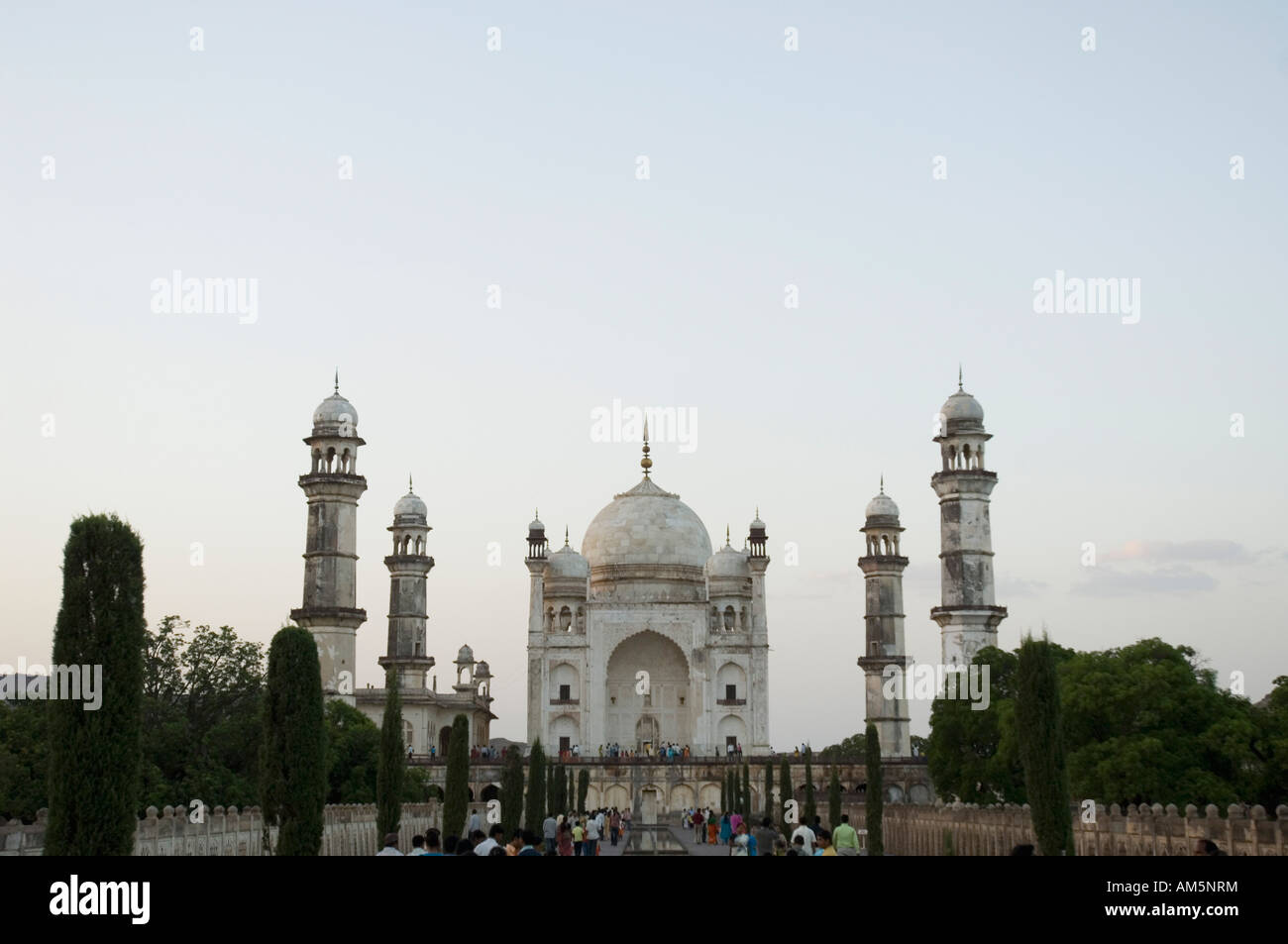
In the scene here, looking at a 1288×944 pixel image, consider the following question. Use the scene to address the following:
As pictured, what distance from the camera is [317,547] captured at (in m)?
51.5

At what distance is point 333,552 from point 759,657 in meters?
19.4

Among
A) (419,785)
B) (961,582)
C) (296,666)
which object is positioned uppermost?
(961,582)

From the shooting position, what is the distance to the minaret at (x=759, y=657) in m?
59.9

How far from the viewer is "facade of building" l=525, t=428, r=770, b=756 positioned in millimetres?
60469

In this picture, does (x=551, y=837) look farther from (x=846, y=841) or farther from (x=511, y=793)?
(x=511, y=793)

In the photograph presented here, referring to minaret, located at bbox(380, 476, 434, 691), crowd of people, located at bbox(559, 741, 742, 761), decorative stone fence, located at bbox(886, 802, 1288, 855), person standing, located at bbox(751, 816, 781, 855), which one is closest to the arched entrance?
crowd of people, located at bbox(559, 741, 742, 761)

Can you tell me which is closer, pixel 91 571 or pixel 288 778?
pixel 91 571

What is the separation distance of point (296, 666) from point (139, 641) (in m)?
4.49

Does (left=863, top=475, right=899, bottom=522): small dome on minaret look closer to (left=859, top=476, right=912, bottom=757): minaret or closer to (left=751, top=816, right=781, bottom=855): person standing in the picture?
(left=859, top=476, right=912, bottom=757): minaret

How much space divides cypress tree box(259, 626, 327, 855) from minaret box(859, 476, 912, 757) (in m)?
44.1

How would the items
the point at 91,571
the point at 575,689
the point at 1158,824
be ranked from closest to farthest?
the point at 91,571
the point at 1158,824
the point at 575,689
